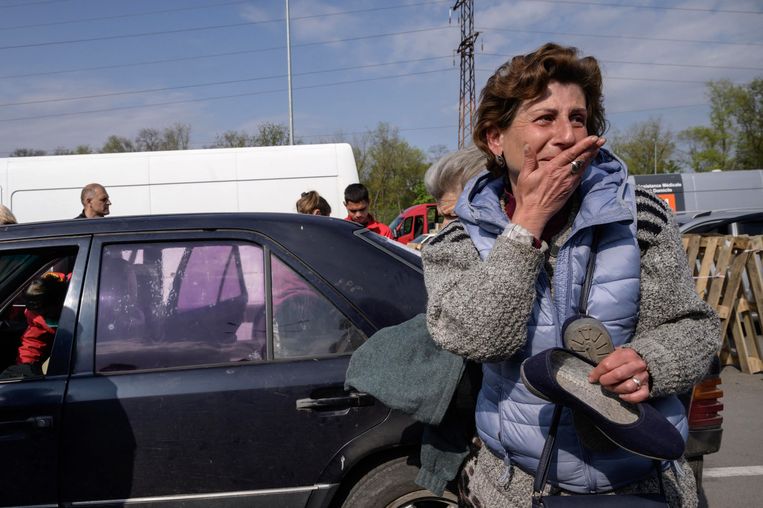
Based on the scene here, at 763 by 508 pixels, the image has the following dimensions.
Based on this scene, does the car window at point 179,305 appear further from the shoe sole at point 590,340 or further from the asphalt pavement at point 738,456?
the asphalt pavement at point 738,456

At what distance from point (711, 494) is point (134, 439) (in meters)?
3.53

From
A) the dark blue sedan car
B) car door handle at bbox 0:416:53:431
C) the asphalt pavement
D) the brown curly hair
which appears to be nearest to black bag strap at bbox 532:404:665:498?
the brown curly hair

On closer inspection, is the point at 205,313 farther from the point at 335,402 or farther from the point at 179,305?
the point at 335,402

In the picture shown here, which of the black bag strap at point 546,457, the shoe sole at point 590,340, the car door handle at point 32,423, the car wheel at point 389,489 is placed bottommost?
the car wheel at point 389,489

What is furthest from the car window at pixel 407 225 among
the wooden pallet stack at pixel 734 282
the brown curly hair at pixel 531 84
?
the brown curly hair at pixel 531 84

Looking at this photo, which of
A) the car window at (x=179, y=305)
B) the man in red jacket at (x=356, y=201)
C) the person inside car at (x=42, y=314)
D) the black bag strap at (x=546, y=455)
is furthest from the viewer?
the man in red jacket at (x=356, y=201)

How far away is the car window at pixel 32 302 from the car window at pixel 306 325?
0.93m

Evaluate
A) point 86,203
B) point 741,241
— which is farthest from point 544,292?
point 741,241

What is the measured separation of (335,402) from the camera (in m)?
2.30

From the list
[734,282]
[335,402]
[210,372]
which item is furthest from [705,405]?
[734,282]

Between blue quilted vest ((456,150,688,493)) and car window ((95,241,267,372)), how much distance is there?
1.27 meters

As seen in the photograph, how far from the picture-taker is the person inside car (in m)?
2.93

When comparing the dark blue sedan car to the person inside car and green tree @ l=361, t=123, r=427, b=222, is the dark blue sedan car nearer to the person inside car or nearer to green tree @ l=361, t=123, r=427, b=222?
the person inside car

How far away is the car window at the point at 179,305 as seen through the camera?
7.90 ft
